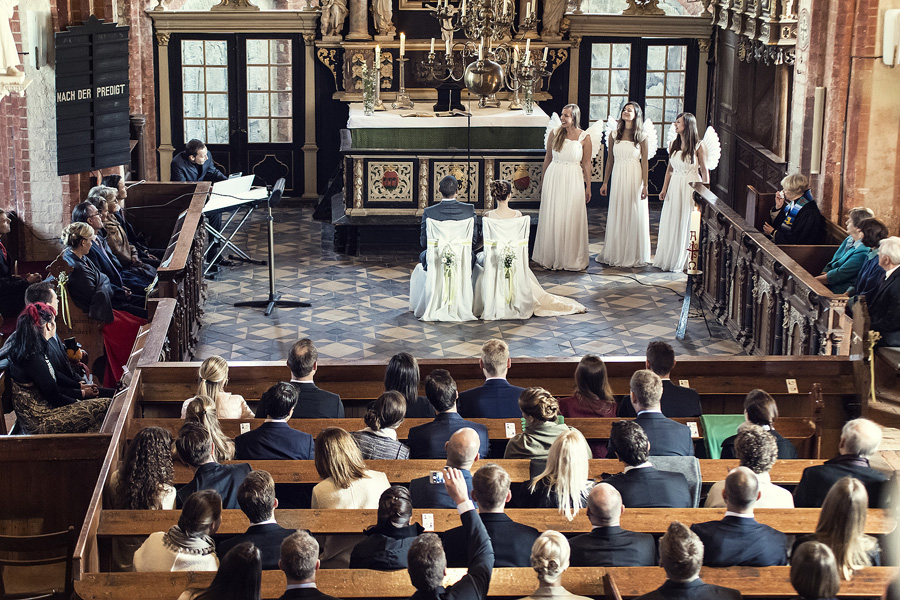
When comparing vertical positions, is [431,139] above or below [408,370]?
above

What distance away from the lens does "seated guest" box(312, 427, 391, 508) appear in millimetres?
4719

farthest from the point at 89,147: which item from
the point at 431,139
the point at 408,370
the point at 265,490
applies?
the point at 265,490

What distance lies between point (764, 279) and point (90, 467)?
524 cm

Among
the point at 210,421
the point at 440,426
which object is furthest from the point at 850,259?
the point at 210,421

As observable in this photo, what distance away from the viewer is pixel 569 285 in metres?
11.1

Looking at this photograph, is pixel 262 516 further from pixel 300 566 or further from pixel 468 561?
pixel 468 561

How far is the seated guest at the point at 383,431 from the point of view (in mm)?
5262

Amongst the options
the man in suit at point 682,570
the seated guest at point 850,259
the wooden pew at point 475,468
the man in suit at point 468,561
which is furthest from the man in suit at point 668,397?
the seated guest at point 850,259

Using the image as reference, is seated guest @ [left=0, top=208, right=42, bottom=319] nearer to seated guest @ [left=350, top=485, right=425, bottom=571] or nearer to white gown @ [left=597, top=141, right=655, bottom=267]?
seated guest @ [left=350, top=485, right=425, bottom=571]

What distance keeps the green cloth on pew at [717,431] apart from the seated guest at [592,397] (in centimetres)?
48

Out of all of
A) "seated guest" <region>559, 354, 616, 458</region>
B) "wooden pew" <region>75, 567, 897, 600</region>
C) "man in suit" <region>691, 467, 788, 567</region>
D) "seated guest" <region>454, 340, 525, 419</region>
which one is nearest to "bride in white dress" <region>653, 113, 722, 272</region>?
"seated guest" <region>559, 354, 616, 458</region>

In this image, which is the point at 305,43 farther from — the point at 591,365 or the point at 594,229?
the point at 591,365

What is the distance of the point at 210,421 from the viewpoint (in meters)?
5.28

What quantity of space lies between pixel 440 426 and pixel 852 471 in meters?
1.84
